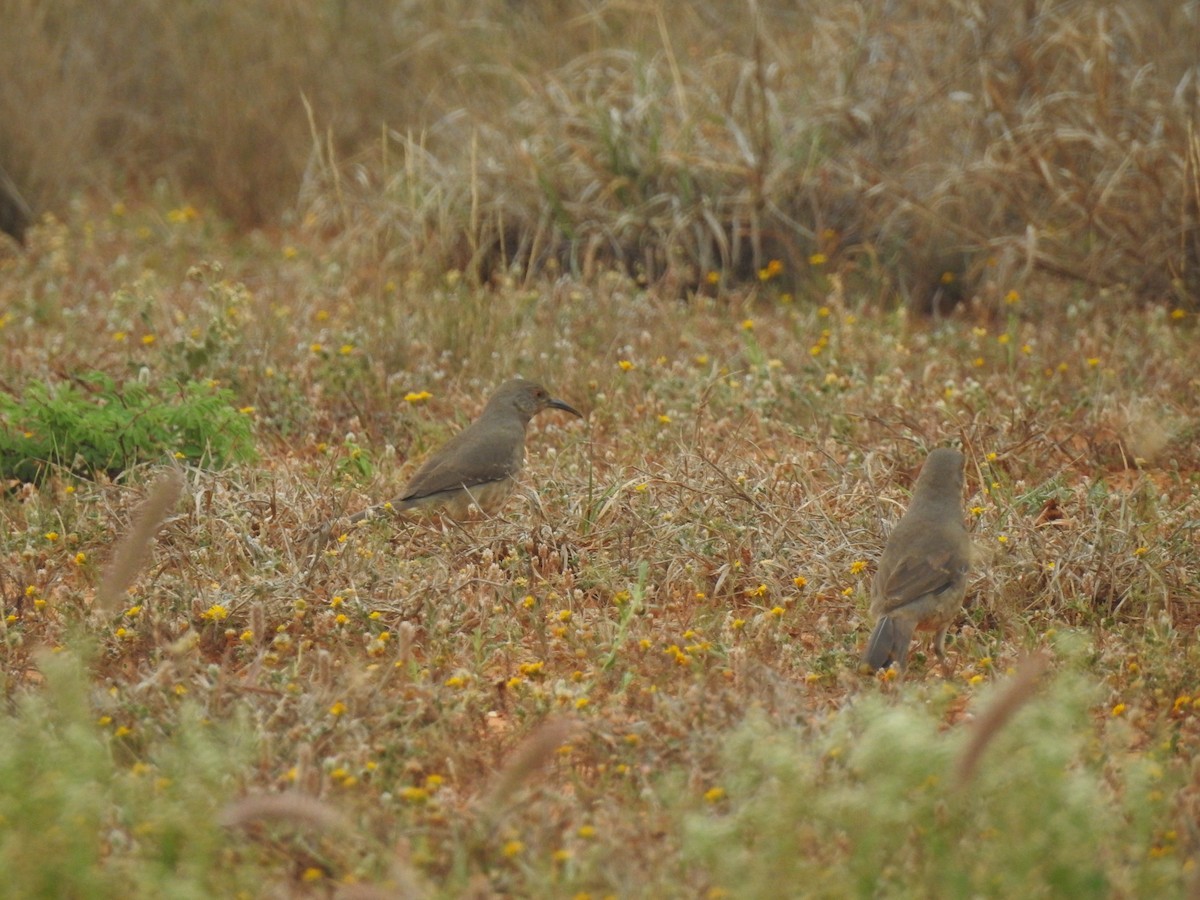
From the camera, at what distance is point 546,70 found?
12445 millimetres

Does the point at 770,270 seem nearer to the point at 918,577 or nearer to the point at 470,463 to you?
the point at 470,463

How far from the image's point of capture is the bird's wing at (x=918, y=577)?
16.0 ft

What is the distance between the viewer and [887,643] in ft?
15.8

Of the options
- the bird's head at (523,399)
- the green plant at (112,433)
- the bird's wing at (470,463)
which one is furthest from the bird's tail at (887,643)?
the green plant at (112,433)

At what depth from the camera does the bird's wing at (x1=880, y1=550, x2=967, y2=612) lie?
4887 millimetres

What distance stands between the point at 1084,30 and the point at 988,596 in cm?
616

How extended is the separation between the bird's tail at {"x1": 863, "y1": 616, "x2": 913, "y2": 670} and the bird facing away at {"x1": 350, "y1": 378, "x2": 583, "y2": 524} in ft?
5.75

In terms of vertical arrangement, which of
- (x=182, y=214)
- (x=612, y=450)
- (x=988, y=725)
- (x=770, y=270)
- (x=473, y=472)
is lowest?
(x=182, y=214)

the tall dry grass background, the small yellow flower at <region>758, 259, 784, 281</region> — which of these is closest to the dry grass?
the tall dry grass background

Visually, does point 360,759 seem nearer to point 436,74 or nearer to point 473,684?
point 473,684

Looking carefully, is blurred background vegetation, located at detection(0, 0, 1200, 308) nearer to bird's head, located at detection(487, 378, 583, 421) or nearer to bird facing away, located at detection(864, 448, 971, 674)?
bird's head, located at detection(487, 378, 583, 421)

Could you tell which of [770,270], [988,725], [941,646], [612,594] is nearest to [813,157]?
[770,270]

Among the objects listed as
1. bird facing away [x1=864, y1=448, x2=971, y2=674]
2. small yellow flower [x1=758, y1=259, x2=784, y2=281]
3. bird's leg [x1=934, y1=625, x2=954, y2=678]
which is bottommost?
small yellow flower [x1=758, y1=259, x2=784, y2=281]

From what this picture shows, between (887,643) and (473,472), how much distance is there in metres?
2.09
